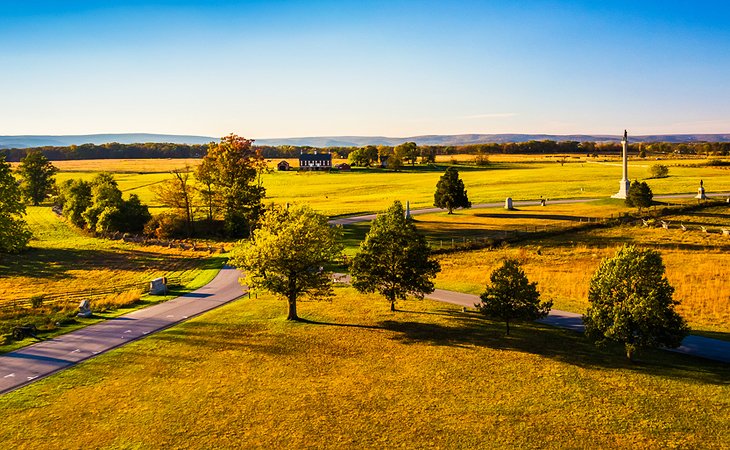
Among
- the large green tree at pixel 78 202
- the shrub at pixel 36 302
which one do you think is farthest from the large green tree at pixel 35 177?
the shrub at pixel 36 302

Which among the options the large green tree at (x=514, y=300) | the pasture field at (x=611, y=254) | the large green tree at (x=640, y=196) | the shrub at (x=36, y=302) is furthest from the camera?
the large green tree at (x=640, y=196)

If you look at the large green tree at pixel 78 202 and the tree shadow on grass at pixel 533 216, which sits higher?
the large green tree at pixel 78 202

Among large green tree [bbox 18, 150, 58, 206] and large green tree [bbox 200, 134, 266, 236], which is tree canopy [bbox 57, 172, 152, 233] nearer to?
large green tree [bbox 200, 134, 266, 236]

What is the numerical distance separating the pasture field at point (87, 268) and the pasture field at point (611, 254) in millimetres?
24438

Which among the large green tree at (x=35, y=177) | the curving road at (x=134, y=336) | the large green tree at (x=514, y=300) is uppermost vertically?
the large green tree at (x=35, y=177)

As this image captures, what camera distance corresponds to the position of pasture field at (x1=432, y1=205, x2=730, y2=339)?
1355 inches

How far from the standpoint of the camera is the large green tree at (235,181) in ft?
222

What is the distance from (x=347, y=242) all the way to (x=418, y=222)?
44.4ft

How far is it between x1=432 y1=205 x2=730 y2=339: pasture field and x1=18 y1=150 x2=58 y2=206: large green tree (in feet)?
286

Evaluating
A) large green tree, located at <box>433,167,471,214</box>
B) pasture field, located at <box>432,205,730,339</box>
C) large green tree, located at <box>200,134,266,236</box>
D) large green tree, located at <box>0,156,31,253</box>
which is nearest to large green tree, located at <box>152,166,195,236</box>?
large green tree, located at <box>200,134,266,236</box>

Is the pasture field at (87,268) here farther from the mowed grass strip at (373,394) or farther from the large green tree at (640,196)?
the large green tree at (640,196)

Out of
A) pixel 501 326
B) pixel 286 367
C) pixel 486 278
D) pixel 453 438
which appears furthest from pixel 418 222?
pixel 453 438

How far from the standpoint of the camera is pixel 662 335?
2384cm

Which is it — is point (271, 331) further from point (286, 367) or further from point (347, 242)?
point (347, 242)
